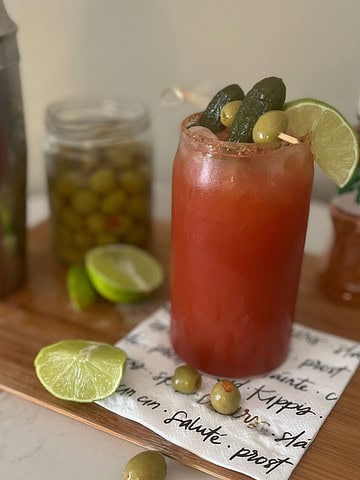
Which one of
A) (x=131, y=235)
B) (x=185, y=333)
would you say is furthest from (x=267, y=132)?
(x=131, y=235)

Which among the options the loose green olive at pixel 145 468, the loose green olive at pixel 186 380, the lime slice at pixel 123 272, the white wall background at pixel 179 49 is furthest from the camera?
the white wall background at pixel 179 49

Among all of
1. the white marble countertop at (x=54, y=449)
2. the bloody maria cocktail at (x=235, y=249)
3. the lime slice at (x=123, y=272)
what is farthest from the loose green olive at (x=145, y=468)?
the lime slice at (x=123, y=272)

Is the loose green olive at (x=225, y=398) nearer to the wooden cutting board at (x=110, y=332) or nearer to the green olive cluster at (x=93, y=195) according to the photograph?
the wooden cutting board at (x=110, y=332)

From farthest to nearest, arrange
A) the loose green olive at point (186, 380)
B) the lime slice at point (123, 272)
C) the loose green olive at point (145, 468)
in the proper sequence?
the lime slice at point (123, 272), the loose green olive at point (186, 380), the loose green olive at point (145, 468)

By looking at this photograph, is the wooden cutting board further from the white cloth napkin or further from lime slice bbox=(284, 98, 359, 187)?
lime slice bbox=(284, 98, 359, 187)

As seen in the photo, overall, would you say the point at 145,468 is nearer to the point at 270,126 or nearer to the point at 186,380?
the point at 186,380

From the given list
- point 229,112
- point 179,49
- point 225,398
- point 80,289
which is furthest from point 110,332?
point 179,49

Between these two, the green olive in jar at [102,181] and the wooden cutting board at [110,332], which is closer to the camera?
the wooden cutting board at [110,332]
